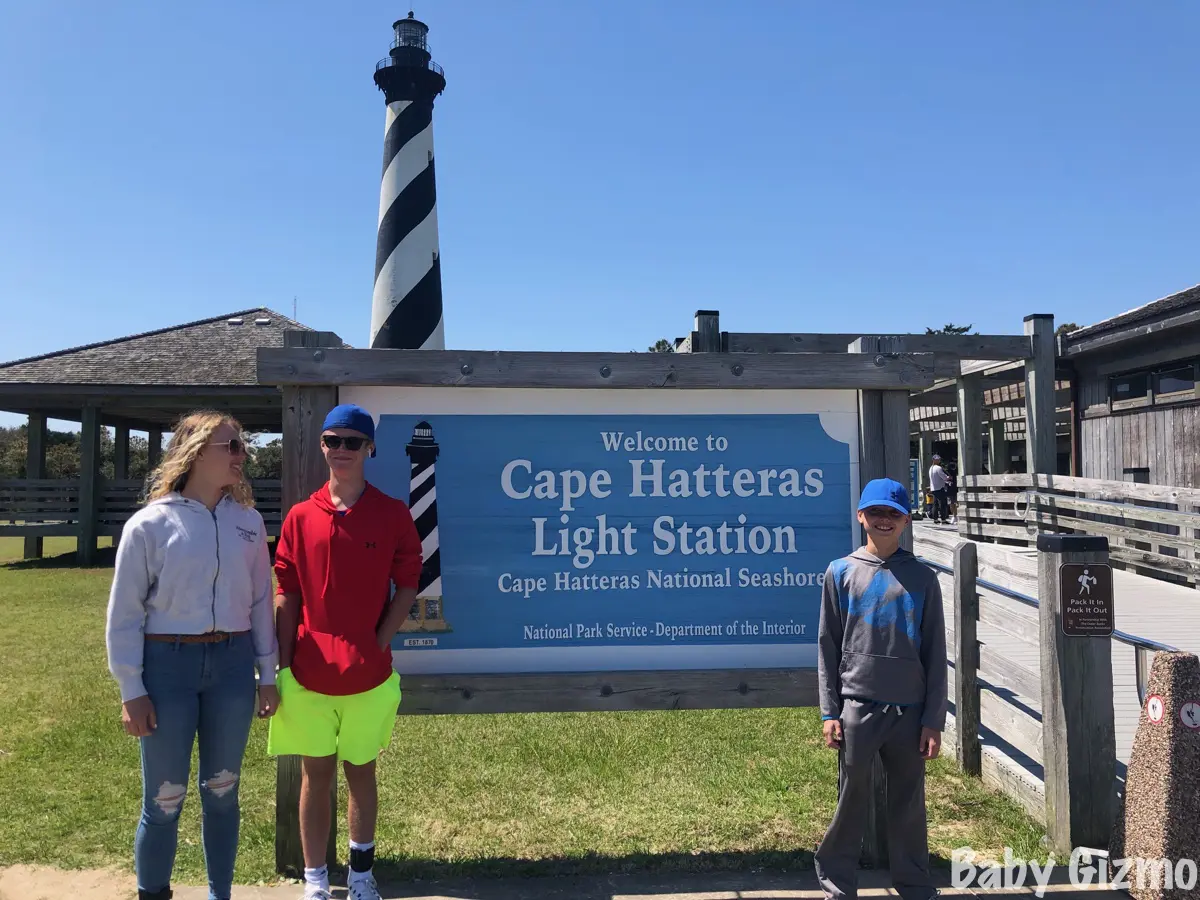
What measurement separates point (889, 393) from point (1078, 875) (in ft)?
6.91

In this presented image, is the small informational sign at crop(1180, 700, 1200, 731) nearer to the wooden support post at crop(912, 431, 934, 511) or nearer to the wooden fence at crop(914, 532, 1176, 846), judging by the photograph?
the wooden fence at crop(914, 532, 1176, 846)

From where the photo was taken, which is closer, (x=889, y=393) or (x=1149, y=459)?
(x=889, y=393)

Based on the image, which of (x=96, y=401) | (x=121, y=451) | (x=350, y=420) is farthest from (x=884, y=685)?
(x=121, y=451)

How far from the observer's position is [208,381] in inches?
689

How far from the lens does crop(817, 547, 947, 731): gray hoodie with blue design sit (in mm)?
2924

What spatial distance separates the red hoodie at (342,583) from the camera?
9.73ft

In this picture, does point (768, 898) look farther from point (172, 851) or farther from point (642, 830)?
point (172, 851)

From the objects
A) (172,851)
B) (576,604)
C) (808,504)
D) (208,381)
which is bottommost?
(172,851)

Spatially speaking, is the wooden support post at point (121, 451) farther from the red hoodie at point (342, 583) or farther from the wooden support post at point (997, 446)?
the wooden support post at point (997, 446)

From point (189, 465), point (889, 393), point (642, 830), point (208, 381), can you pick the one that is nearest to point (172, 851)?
point (189, 465)

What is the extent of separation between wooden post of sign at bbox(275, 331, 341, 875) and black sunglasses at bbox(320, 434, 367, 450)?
Result: 1.78 feet

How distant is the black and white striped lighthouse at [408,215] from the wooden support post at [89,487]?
21.1ft

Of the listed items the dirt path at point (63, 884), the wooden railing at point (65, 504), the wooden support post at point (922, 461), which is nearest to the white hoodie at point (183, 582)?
the dirt path at point (63, 884)

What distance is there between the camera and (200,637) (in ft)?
9.17
